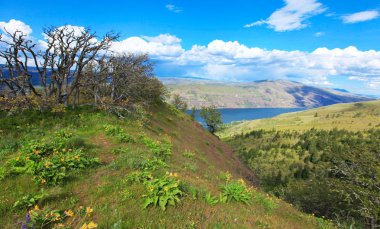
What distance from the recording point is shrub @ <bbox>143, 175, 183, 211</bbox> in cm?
696

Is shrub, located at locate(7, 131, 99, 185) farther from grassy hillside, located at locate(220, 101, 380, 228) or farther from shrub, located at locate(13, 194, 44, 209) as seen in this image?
grassy hillside, located at locate(220, 101, 380, 228)

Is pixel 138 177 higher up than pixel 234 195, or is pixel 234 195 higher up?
pixel 138 177

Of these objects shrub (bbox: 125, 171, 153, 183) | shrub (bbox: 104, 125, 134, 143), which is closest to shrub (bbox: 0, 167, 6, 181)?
shrub (bbox: 125, 171, 153, 183)

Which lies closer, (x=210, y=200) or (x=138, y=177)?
(x=210, y=200)

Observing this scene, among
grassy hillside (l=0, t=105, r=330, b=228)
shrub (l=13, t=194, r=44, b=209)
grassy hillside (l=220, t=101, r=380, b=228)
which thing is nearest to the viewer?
grassy hillside (l=0, t=105, r=330, b=228)

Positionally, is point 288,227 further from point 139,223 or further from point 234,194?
point 139,223

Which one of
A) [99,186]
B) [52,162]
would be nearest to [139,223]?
[99,186]

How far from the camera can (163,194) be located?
7418 millimetres

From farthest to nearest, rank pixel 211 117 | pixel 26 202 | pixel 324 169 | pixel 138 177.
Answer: pixel 211 117
pixel 324 169
pixel 138 177
pixel 26 202

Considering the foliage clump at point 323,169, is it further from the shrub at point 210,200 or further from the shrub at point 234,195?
the shrub at point 210,200

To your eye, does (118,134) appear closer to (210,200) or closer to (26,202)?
(26,202)

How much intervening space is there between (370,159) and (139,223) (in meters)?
29.1

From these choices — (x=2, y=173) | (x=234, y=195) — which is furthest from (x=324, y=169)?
(x=2, y=173)

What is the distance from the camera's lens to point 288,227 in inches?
321
